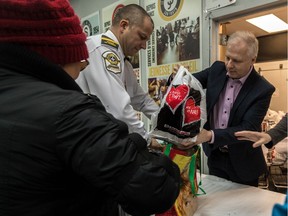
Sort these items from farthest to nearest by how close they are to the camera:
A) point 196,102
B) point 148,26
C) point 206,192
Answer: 1. point 148,26
2. point 206,192
3. point 196,102

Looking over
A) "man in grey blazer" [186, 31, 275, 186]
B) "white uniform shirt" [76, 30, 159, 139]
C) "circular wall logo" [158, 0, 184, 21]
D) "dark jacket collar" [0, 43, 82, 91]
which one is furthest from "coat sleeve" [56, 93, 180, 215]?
"circular wall logo" [158, 0, 184, 21]

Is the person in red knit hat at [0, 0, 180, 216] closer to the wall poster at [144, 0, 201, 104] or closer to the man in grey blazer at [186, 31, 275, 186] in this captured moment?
the man in grey blazer at [186, 31, 275, 186]

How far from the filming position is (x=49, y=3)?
2.00ft

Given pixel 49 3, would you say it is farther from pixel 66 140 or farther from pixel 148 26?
pixel 148 26

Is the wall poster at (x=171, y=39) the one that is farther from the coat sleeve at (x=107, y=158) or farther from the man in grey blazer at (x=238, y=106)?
the coat sleeve at (x=107, y=158)

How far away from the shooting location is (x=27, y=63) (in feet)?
2.00

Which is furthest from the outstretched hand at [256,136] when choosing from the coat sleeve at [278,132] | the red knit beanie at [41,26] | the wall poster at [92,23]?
the wall poster at [92,23]

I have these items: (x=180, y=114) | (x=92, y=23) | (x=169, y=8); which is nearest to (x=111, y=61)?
(x=180, y=114)

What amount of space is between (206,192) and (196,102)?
0.51 metres

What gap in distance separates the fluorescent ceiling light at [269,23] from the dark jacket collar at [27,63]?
9.55 ft

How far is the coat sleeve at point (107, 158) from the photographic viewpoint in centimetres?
55

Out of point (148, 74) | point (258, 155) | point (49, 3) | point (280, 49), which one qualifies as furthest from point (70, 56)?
point (280, 49)

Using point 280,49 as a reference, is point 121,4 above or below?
above

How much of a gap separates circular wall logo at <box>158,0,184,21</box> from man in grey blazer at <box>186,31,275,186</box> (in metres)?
0.76
